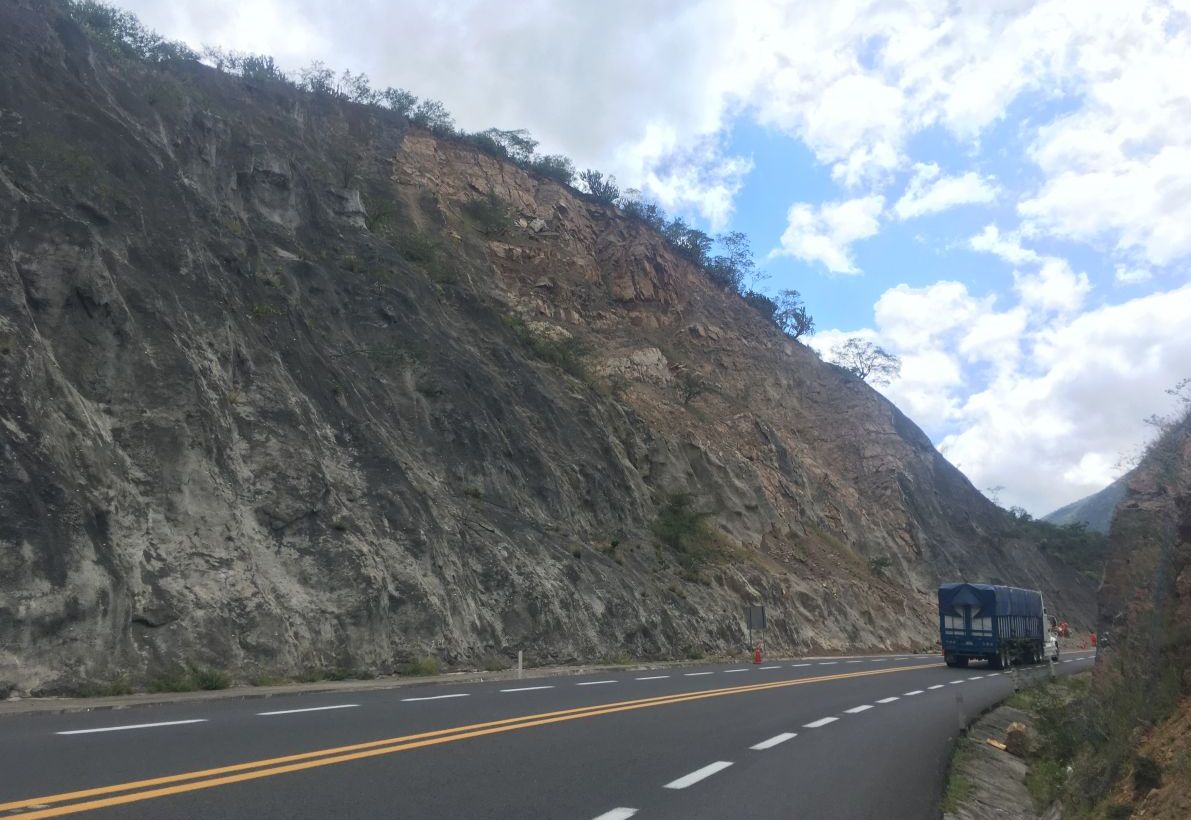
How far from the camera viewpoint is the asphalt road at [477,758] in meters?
6.68

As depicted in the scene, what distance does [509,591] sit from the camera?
85.8ft

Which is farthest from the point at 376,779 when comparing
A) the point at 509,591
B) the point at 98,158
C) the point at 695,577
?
the point at 695,577

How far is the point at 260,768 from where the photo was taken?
775 cm

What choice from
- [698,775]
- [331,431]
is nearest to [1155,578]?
[698,775]

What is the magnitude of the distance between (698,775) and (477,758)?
81.1 inches

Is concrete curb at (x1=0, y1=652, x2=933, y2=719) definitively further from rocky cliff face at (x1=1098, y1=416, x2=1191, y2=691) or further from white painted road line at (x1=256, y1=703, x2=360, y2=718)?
rocky cliff face at (x1=1098, y1=416, x2=1191, y2=691)

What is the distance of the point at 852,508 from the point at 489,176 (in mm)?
33911

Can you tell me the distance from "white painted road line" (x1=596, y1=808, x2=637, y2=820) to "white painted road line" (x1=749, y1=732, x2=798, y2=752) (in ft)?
12.3

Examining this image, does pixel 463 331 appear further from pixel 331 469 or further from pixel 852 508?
pixel 852 508

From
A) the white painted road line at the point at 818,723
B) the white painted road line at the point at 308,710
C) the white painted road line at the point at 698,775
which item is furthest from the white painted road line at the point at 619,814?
the white painted road line at the point at 308,710

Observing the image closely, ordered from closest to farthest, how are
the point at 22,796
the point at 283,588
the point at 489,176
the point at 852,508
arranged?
the point at 22,796
the point at 283,588
the point at 852,508
the point at 489,176

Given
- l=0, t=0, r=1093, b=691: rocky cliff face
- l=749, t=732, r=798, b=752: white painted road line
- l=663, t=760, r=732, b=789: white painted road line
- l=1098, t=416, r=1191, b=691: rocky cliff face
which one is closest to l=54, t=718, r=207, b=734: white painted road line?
l=0, t=0, r=1093, b=691: rocky cliff face

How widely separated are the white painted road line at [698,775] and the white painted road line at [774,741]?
47.5 inches

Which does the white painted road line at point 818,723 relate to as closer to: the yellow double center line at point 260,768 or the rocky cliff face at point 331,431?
the yellow double center line at point 260,768
